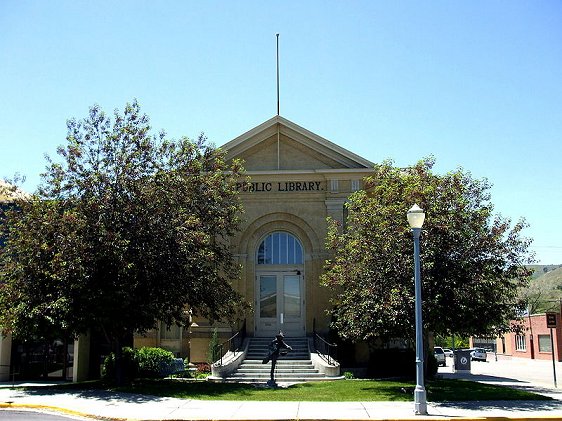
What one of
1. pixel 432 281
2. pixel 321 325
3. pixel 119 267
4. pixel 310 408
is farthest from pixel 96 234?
pixel 321 325

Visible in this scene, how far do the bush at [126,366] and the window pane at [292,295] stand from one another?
7.26 meters

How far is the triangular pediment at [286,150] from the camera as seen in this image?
27.3 meters

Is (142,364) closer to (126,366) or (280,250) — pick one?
(126,366)

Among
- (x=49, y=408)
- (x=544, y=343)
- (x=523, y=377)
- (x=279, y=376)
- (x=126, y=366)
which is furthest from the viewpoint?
(x=544, y=343)

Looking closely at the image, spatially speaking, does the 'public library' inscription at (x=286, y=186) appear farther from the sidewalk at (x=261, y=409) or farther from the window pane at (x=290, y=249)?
the sidewalk at (x=261, y=409)

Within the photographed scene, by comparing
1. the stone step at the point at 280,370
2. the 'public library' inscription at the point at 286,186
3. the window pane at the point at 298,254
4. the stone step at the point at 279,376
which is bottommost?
the stone step at the point at 279,376

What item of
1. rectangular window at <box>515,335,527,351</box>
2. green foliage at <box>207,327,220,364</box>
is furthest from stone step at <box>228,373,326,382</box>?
rectangular window at <box>515,335,527,351</box>

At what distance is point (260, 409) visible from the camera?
1468 cm

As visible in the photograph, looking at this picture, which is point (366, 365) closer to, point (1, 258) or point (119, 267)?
point (119, 267)

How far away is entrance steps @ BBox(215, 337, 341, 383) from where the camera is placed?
22.0 metres

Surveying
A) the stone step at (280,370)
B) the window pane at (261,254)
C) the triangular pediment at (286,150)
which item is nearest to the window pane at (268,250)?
the window pane at (261,254)

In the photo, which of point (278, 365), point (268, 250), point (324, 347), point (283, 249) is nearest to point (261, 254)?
point (268, 250)

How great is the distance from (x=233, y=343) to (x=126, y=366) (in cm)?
474

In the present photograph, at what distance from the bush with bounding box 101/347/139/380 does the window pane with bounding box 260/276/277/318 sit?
648 centimetres
